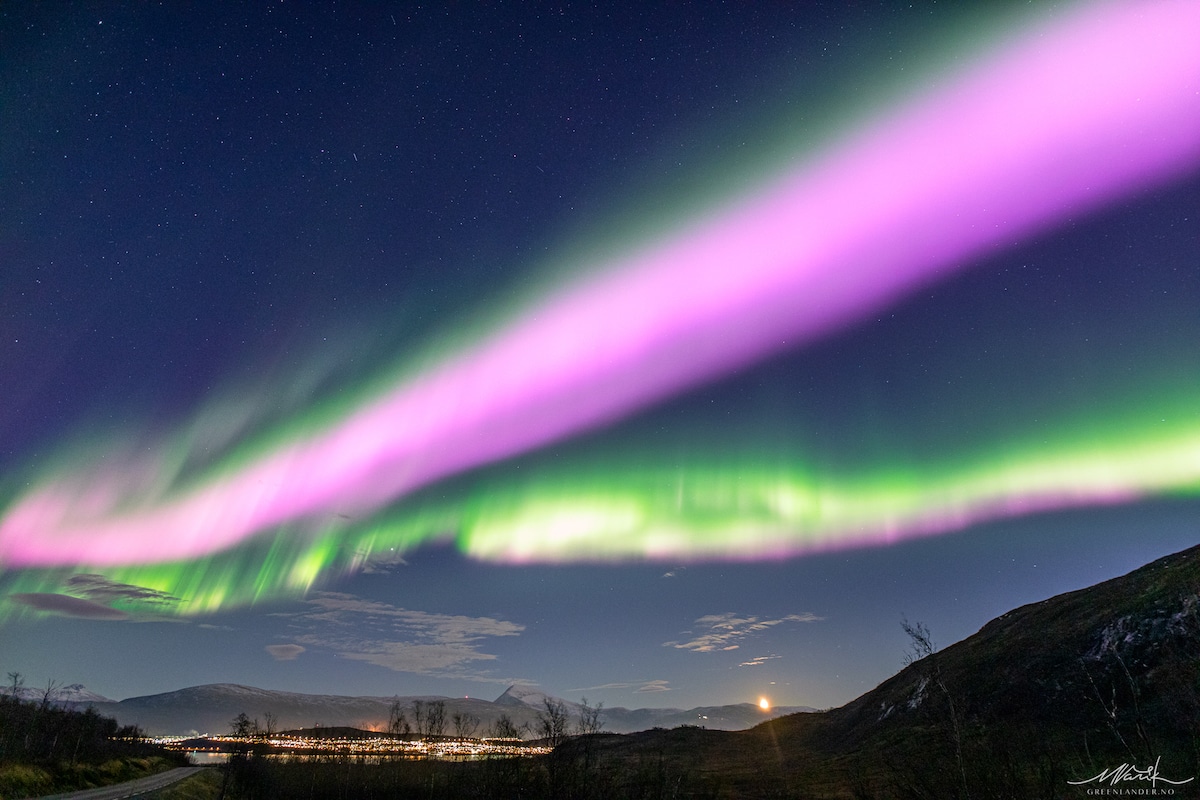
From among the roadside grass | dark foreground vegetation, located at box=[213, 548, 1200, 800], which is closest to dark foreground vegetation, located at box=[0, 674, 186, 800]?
the roadside grass

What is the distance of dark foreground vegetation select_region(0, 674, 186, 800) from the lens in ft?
251

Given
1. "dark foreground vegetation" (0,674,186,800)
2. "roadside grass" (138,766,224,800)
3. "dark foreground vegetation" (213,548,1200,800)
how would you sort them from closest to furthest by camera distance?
"dark foreground vegetation" (213,548,1200,800)
"dark foreground vegetation" (0,674,186,800)
"roadside grass" (138,766,224,800)

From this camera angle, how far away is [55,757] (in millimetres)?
100562

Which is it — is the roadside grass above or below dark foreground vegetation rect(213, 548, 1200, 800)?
below

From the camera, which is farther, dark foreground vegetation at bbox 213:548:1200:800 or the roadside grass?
the roadside grass

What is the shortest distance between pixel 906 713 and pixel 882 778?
30457 millimetres

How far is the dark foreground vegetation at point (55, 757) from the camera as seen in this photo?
76500 millimetres

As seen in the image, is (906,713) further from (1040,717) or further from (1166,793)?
(1166,793)

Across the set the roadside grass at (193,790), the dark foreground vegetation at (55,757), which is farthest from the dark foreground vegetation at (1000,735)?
the dark foreground vegetation at (55,757)

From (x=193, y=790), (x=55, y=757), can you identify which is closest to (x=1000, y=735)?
(x=193, y=790)

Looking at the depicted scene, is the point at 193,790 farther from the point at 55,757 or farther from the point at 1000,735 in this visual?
the point at 1000,735

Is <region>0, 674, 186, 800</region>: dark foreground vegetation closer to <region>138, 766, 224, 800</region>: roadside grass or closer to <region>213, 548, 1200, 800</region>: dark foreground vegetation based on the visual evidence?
<region>138, 766, 224, 800</region>: roadside grass

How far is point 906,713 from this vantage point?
100750mm

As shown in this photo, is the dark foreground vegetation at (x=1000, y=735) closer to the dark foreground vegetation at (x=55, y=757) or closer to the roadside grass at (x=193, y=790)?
the roadside grass at (x=193, y=790)
